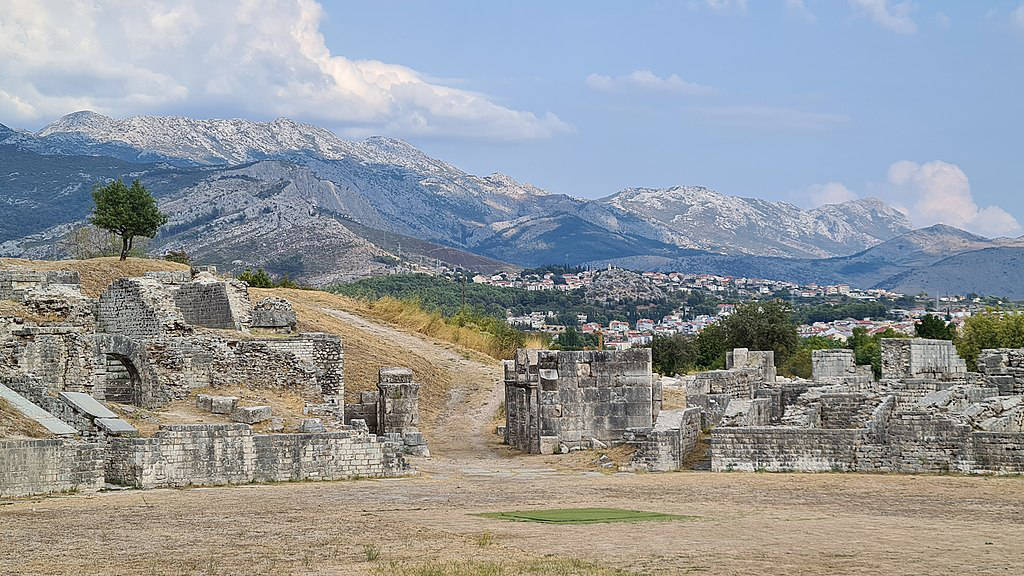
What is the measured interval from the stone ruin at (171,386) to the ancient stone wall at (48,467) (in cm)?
2

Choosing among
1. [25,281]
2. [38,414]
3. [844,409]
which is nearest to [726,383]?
[844,409]

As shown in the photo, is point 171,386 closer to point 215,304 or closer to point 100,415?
point 215,304

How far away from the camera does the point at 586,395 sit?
31125 mm

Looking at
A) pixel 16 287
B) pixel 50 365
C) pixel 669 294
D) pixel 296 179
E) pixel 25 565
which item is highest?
pixel 296 179

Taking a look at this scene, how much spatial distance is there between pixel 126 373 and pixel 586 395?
33.2 ft

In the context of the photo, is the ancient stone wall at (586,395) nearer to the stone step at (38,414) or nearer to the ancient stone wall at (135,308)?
the ancient stone wall at (135,308)

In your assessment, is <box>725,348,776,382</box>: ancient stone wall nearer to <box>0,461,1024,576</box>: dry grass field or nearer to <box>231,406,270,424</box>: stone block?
<box>0,461,1024,576</box>: dry grass field

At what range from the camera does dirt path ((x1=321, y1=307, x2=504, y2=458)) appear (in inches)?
1329

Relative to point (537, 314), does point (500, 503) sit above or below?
below

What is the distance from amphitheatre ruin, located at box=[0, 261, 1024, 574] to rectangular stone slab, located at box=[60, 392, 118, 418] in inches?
2.2

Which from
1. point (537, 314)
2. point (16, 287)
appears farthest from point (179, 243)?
point (16, 287)

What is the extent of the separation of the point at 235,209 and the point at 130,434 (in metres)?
126

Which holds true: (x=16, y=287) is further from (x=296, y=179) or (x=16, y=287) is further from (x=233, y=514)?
(x=296, y=179)

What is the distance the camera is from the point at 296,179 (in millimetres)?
174250
